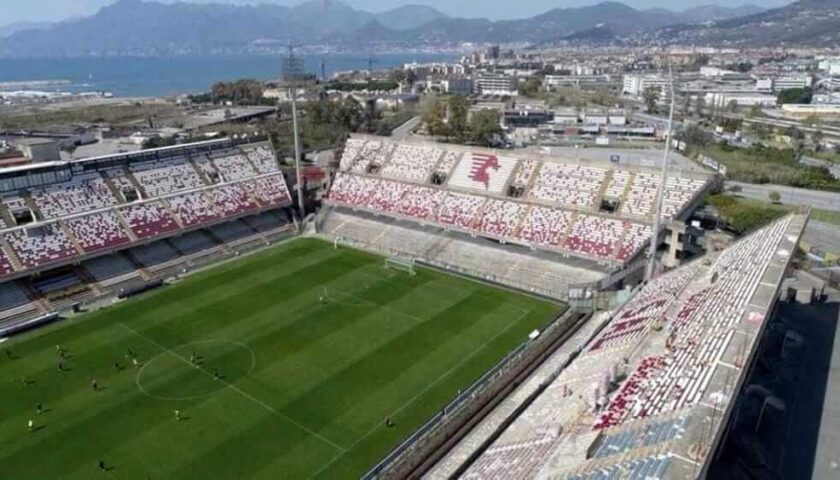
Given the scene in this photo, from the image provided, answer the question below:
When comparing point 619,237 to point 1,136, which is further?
point 1,136

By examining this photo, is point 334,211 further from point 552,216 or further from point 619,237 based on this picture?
point 619,237

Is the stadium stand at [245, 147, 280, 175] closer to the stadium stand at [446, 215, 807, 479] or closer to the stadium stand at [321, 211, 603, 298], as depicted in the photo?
the stadium stand at [321, 211, 603, 298]

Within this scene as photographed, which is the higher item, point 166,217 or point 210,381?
point 166,217

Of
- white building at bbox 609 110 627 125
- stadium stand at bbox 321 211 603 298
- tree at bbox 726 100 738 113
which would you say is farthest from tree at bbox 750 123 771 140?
stadium stand at bbox 321 211 603 298

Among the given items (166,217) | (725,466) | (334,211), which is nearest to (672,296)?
(725,466)

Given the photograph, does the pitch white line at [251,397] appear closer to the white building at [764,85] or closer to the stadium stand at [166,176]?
the stadium stand at [166,176]

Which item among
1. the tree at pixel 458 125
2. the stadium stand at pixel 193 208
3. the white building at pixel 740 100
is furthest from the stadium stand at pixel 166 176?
the white building at pixel 740 100
